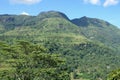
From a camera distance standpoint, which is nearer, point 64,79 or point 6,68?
point 6,68

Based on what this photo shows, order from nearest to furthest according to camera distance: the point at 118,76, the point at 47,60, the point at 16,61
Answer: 1. the point at 16,61
2. the point at 47,60
3. the point at 118,76

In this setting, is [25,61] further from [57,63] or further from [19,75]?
[57,63]

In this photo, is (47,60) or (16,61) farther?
(47,60)

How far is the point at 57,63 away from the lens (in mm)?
58969

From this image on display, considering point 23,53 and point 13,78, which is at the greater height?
point 23,53

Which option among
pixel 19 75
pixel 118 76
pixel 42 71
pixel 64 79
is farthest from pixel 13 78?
pixel 118 76

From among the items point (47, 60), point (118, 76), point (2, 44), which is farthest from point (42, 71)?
point (118, 76)

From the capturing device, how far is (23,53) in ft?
182

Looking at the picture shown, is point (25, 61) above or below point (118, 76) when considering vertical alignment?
above

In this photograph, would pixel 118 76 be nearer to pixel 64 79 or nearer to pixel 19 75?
pixel 64 79

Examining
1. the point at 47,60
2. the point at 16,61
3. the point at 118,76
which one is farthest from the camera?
the point at 118,76

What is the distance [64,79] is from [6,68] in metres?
14.3

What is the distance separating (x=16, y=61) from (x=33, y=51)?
341 centimetres

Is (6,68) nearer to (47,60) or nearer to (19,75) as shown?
(19,75)
